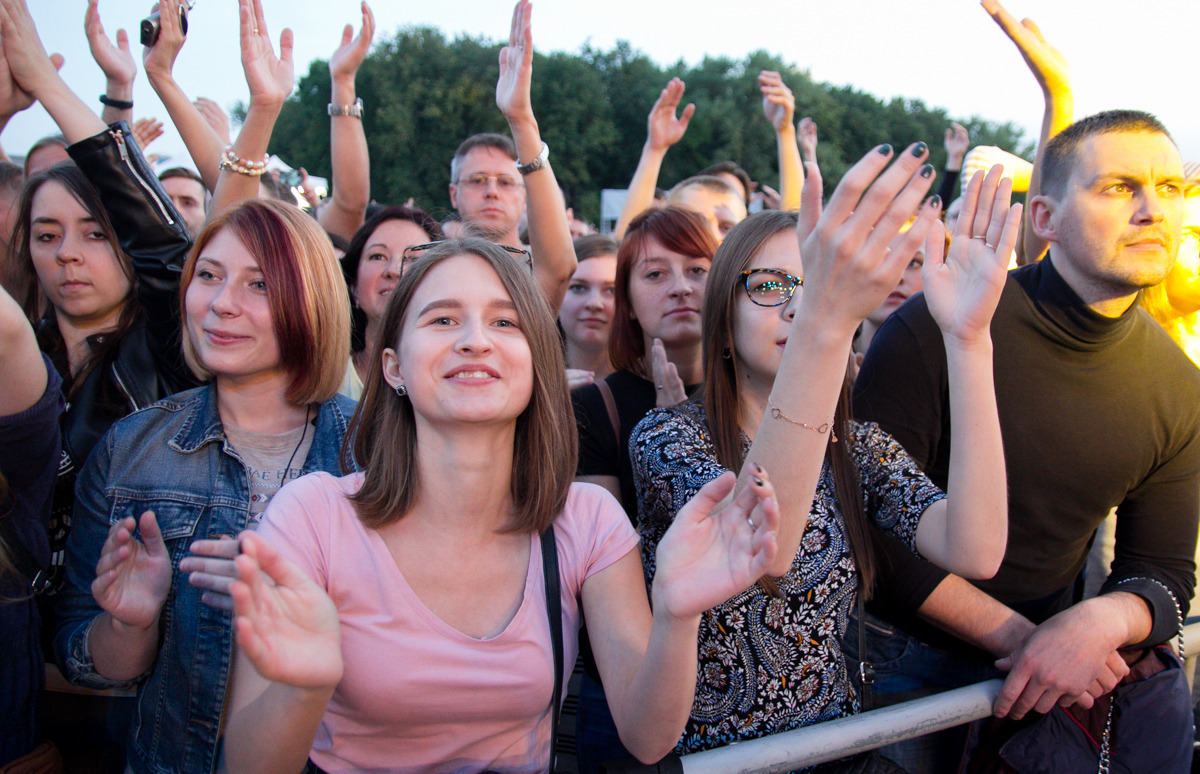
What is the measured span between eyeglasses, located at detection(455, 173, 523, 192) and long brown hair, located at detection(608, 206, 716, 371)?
4.71ft

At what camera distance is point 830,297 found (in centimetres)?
142

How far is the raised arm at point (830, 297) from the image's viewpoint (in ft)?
4.31

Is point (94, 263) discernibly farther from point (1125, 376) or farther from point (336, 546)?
point (1125, 376)

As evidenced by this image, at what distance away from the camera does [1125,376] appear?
→ 2443 millimetres

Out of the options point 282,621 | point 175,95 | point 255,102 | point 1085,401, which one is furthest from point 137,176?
point 1085,401

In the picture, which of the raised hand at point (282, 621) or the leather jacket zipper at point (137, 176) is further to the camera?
the leather jacket zipper at point (137, 176)

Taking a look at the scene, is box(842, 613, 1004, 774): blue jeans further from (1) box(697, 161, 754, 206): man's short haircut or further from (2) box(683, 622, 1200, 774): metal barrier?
(1) box(697, 161, 754, 206): man's short haircut

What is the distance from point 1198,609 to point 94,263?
397 cm

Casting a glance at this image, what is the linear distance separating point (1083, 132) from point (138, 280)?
3078mm

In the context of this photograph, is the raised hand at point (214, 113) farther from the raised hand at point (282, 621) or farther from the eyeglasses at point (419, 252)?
the raised hand at point (282, 621)

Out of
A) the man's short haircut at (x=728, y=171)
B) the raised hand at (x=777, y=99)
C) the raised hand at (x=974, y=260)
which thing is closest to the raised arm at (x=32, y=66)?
the raised hand at (x=974, y=260)

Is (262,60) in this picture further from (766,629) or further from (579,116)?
(579,116)

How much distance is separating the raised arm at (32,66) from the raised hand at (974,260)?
103 inches

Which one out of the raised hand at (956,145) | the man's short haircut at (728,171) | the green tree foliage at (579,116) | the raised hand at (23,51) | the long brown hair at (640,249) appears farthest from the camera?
the green tree foliage at (579,116)
